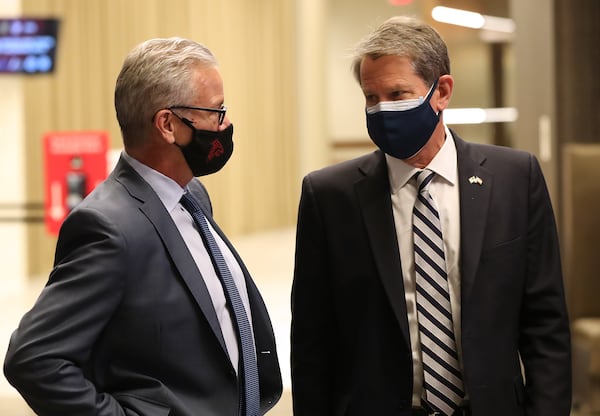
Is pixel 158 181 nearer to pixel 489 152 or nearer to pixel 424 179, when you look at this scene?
pixel 424 179

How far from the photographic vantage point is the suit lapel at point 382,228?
6.70 feet

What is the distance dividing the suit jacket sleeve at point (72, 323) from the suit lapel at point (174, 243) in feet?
0.39

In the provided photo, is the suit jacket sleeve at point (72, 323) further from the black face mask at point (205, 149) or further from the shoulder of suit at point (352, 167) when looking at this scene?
the shoulder of suit at point (352, 167)

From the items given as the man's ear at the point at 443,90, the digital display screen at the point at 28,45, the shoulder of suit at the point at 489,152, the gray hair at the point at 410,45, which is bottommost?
the shoulder of suit at the point at 489,152

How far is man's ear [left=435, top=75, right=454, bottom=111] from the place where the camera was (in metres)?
2.12

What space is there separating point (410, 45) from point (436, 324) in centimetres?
60

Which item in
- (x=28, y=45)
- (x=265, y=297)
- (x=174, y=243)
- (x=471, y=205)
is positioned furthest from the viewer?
(x=28, y=45)

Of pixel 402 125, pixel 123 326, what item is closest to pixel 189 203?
pixel 123 326

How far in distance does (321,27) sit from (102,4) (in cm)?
166

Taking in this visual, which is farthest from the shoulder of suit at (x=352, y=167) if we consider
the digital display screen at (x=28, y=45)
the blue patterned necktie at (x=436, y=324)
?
the digital display screen at (x=28, y=45)

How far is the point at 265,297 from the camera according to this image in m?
5.01

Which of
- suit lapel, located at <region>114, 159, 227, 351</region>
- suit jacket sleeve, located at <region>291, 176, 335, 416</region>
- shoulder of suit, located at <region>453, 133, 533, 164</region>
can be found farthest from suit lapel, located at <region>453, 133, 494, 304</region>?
suit lapel, located at <region>114, 159, 227, 351</region>

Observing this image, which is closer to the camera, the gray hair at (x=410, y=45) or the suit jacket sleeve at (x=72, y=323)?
the suit jacket sleeve at (x=72, y=323)

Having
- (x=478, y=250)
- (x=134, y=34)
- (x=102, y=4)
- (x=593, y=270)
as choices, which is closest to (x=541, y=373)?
(x=478, y=250)
